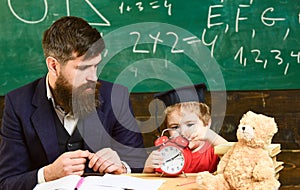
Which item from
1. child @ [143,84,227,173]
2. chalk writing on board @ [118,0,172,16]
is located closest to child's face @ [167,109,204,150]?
child @ [143,84,227,173]

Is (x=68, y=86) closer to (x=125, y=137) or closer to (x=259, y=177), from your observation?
(x=125, y=137)

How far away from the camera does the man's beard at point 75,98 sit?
212cm

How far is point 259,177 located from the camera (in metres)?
1.56

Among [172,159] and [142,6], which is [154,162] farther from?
[142,6]

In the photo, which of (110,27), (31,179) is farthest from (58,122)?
(110,27)

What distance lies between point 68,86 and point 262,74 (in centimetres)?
102

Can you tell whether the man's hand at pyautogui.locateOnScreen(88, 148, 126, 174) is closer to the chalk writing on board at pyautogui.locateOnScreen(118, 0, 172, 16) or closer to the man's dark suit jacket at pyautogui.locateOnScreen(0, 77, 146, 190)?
the man's dark suit jacket at pyautogui.locateOnScreen(0, 77, 146, 190)

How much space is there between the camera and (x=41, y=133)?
6.87 ft

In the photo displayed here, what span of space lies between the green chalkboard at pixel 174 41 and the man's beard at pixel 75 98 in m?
0.53

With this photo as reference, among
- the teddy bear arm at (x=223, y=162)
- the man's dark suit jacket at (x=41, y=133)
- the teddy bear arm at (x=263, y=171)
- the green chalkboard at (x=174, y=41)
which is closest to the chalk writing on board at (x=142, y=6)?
the green chalkboard at (x=174, y=41)

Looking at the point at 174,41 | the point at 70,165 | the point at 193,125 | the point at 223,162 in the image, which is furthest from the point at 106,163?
the point at 174,41

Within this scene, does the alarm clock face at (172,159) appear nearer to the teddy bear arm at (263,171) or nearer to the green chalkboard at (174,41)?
the teddy bear arm at (263,171)

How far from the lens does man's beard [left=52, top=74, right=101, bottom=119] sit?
2119 mm

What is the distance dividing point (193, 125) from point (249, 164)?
0.39 meters
